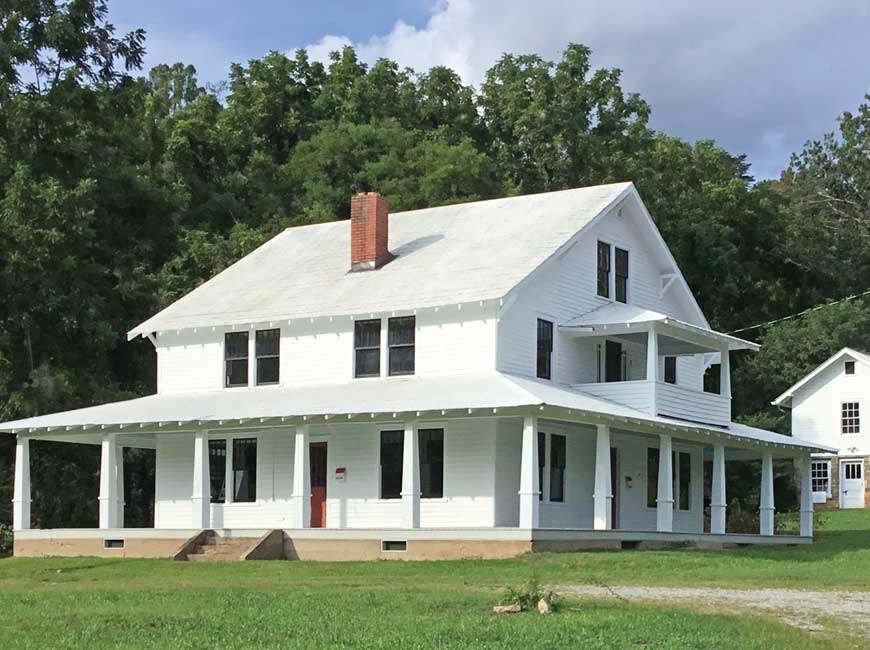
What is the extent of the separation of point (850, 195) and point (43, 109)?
51.0m

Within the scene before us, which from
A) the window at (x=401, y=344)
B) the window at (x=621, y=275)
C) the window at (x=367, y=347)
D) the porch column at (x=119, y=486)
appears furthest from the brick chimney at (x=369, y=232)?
the porch column at (x=119, y=486)

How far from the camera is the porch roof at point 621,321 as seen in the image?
33594 mm

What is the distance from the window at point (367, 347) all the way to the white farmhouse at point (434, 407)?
0.05 m

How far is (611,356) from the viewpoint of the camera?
37219mm

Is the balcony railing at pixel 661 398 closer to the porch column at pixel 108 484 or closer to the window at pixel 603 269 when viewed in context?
the window at pixel 603 269

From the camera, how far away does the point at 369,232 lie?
37469 millimetres

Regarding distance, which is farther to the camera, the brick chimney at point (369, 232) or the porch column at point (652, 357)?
the brick chimney at point (369, 232)

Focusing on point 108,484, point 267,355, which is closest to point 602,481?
point 267,355

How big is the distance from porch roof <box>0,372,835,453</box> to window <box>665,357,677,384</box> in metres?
4.22

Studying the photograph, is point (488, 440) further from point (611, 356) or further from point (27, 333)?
point (27, 333)

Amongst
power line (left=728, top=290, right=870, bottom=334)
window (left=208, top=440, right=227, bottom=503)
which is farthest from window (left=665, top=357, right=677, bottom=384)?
power line (left=728, top=290, right=870, bottom=334)

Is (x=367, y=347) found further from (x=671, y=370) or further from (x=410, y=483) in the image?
(x=671, y=370)

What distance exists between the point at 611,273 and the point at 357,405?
32.0ft

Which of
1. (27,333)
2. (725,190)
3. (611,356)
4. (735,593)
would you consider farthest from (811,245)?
(735,593)
